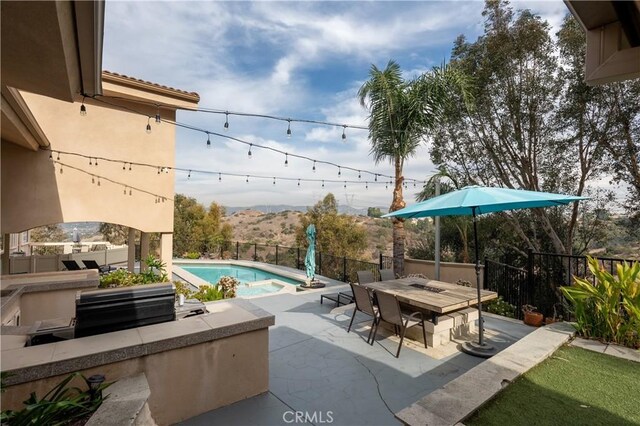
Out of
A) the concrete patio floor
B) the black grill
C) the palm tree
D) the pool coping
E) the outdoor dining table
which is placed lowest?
the pool coping

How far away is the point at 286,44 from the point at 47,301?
7427 mm

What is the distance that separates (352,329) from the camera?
5117 mm

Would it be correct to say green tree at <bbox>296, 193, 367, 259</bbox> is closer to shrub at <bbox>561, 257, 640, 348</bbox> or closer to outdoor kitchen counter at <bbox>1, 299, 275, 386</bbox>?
shrub at <bbox>561, 257, 640, 348</bbox>

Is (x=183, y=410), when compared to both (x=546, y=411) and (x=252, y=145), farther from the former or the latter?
(x=252, y=145)

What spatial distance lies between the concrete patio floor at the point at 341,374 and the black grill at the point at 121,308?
39.8 inches

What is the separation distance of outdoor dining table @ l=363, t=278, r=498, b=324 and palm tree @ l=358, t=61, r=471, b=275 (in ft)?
8.51

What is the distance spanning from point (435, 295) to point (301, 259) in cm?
934

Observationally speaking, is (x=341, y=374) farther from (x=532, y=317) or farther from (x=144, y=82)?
(x=144, y=82)

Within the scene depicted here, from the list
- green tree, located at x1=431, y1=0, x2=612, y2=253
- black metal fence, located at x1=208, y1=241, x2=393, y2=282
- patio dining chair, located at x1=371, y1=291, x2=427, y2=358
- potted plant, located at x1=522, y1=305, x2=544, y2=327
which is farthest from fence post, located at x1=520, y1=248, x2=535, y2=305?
green tree, located at x1=431, y1=0, x2=612, y2=253

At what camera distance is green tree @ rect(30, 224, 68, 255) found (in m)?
14.7

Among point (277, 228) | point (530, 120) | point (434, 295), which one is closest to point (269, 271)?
point (434, 295)

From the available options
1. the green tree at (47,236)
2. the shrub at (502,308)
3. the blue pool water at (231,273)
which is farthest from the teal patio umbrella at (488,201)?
the green tree at (47,236)

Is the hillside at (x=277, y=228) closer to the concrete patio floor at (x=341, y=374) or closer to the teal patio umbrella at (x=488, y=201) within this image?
the concrete patio floor at (x=341, y=374)

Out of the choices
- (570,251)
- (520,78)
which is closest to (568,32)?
(520,78)
